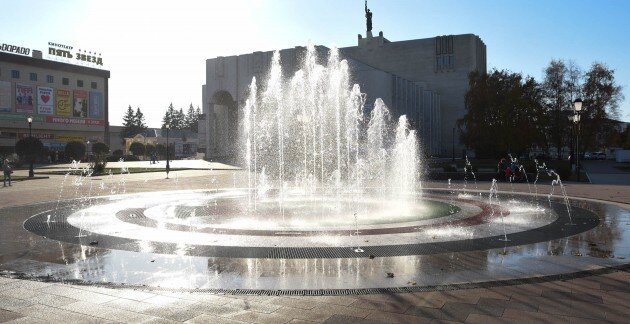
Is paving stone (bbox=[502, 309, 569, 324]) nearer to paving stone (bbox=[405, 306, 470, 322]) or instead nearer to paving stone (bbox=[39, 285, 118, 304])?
paving stone (bbox=[405, 306, 470, 322])

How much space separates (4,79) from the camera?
61.9m

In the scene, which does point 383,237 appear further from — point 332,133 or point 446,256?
point 332,133

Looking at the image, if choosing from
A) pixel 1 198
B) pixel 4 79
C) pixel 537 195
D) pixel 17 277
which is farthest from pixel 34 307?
pixel 4 79

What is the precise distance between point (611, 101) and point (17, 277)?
5439 cm

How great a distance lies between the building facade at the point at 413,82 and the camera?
67.6 m

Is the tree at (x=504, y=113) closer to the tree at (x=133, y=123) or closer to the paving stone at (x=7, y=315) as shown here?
the paving stone at (x=7, y=315)

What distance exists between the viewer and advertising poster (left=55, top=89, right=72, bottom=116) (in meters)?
67.9

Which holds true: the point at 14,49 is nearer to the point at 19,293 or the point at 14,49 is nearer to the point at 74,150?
the point at 74,150

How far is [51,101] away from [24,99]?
12.0 feet

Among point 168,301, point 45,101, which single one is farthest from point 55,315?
point 45,101

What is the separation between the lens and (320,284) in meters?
6.11

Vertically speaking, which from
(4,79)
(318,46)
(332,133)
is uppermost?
(318,46)

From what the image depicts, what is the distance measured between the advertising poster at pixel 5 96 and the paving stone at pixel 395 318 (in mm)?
71264

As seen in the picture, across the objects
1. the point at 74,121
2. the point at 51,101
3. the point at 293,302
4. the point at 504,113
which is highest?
the point at 51,101
